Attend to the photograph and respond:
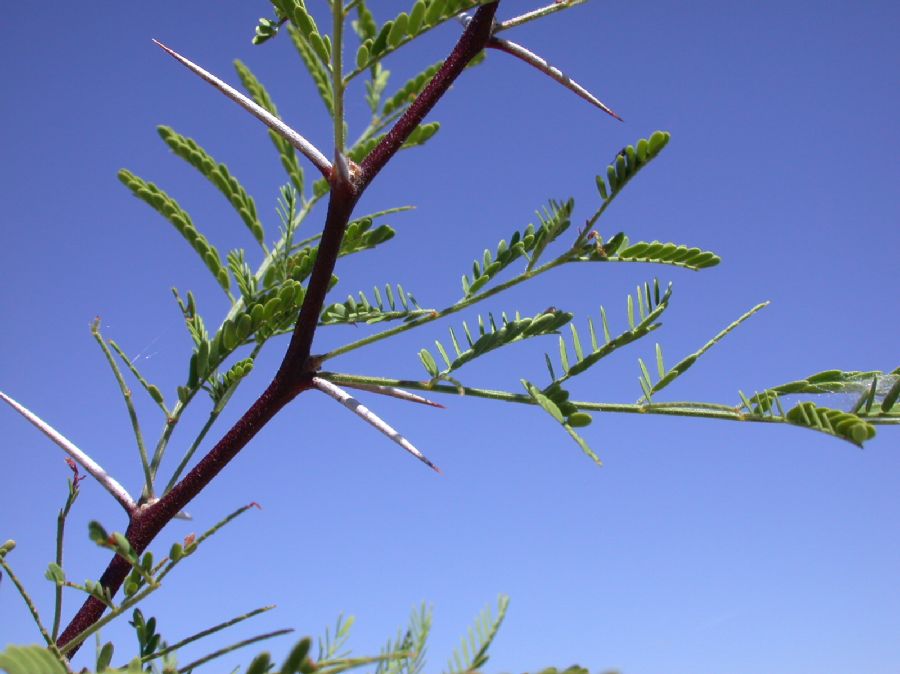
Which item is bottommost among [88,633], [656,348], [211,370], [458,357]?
[88,633]

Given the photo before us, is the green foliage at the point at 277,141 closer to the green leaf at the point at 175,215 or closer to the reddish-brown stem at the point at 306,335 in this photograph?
the green leaf at the point at 175,215

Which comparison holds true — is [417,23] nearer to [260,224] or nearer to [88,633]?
[260,224]

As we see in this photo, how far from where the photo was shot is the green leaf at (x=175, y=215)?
1.59 m

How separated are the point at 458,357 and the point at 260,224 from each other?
0.76 meters

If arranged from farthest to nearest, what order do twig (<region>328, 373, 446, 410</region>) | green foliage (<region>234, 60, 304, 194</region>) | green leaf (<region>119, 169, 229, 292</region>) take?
green foliage (<region>234, 60, 304, 194</region>)
green leaf (<region>119, 169, 229, 292</region>)
twig (<region>328, 373, 446, 410</region>)

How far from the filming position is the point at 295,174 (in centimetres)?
200

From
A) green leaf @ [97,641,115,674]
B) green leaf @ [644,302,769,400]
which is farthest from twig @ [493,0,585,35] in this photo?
green leaf @ [97,641,115,674]

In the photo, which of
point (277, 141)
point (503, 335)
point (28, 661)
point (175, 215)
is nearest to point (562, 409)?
point (503, 335)

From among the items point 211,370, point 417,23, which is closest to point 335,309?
point 211,370

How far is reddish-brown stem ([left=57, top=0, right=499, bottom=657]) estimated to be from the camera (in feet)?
3.75

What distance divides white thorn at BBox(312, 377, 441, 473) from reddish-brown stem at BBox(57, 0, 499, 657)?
3 cm

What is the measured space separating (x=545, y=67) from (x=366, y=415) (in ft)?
2.22

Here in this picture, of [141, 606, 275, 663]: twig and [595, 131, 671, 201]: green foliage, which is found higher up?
[595, 131, 671, 201]: green foliage

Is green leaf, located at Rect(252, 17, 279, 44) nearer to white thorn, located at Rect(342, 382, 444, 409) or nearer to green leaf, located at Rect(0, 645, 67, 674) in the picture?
white thorn, located at Rect(342, 382, 444, 409)
